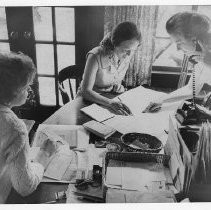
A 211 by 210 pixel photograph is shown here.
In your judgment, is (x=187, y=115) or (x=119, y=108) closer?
(x=187, y=115)

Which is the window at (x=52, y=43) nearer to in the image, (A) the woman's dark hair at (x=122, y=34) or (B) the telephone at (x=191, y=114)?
(A) the woman's dark hair at (x=122, y=34)

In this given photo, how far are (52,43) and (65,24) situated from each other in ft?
0.47

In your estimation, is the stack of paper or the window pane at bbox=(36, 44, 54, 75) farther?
the window pane at bbox=(36, 44, 54, 75)

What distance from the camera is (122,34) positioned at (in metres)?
1.86

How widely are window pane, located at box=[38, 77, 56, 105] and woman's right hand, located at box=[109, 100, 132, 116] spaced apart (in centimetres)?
40

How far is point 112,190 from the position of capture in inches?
55.9

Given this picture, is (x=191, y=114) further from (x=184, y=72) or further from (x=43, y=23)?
(x=43, y=23)

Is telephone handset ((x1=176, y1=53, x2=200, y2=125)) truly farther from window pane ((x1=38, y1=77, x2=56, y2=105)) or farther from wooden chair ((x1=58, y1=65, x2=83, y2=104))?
window pane ((x1=38, y1=77, x2=56, y2=105))

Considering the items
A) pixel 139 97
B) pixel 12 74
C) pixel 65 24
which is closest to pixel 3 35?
pixel 65 24

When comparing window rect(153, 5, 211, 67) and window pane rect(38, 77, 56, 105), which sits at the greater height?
window rect(153, 5, 211, 67)

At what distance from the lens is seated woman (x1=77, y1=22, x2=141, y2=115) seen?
1848 millimetres

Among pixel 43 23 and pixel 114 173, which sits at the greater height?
pixel 43 23

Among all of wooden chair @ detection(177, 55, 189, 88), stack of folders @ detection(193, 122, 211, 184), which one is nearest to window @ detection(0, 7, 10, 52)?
wooden chair @ detection(177, 55, 189, 88)
